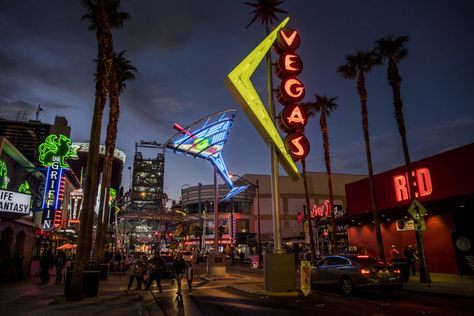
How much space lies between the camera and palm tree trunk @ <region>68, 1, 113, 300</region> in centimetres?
1268

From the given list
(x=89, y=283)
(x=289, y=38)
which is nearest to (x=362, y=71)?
(x=289, y=38)

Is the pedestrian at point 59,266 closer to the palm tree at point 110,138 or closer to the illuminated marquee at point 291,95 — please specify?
the palm tree at point 110,138

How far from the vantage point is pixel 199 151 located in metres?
31.4

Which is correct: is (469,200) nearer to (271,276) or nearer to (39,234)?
(271,276)

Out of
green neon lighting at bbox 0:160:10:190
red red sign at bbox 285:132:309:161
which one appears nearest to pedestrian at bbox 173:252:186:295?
red red sign at bbox 285:132:309:161

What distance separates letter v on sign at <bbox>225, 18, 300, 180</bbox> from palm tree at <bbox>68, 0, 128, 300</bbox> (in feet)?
18.5

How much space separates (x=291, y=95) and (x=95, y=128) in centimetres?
948

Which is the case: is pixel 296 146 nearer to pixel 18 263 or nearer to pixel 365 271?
pixel 365 271

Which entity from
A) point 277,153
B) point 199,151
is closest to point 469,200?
point 277,153

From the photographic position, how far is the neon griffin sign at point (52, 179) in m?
26.7

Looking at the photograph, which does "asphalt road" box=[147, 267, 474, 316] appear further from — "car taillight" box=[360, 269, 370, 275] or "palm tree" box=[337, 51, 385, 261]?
"palm tree" box=[337, 51, 385, 261]

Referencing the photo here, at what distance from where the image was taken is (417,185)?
23.5m

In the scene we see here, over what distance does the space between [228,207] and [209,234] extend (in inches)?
318

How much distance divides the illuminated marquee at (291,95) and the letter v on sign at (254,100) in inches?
24.4
